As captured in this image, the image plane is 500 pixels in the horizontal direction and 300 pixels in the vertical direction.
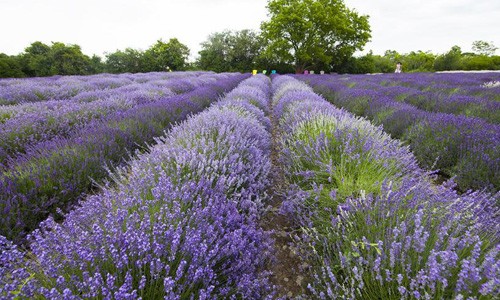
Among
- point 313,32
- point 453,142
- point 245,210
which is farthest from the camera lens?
point 313,32

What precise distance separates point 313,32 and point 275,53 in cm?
473

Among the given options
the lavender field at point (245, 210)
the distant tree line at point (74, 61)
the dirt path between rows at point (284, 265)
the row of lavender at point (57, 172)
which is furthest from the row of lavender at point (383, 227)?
the distant tree line at point (74, 61)

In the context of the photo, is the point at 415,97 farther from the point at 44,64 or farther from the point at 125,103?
the point at 44,64

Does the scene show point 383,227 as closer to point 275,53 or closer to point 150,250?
point 150,250

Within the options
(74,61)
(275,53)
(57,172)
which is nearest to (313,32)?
(275,53)

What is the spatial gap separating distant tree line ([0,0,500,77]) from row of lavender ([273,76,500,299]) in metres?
29.2

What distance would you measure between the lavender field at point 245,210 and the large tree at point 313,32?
2771 centimetres

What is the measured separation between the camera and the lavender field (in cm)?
113

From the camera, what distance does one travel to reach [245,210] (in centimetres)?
199

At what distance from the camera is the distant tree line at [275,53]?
2814 centimetres

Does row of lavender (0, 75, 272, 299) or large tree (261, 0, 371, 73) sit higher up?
large tree (261, 0, 371, 73)

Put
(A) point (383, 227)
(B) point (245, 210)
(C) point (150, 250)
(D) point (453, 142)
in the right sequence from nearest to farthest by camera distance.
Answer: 1. (C) point (150, 250)
2. (A) point (383, 227)
3. (B) point (245, 210)
4. (D) point (453, 142)

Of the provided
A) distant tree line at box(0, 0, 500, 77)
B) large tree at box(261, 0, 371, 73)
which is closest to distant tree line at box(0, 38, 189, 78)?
distant tree line at box(0, 0, 500, 77)

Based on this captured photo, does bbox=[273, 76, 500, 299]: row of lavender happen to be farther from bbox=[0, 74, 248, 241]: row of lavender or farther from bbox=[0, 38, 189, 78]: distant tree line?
bbox=[0, 38, 189, 78]: distant tree line
